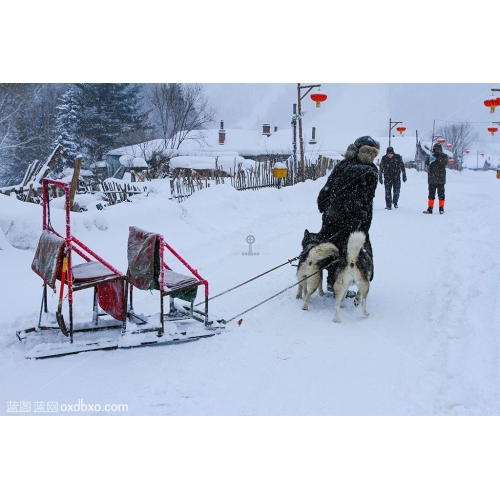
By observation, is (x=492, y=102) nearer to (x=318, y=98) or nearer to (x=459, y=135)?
(x=459, y=135)

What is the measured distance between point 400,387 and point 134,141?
4524mm

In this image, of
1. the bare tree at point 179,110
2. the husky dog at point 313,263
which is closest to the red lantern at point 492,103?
the husky dog at point 313,263

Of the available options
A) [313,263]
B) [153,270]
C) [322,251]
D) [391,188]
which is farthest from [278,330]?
[391,188]

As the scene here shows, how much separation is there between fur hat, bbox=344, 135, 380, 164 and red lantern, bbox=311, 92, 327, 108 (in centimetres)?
58

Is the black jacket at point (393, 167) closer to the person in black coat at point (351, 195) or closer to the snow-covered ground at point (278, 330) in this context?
the snow-covered ground at point (278, 330)

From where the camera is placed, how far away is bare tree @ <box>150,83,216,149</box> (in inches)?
177

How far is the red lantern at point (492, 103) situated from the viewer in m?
4.24

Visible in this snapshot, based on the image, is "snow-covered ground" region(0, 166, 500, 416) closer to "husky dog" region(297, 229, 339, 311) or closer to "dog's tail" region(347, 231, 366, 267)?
"husky dog" region(297, 229, 339, 311)

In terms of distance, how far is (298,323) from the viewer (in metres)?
4.54

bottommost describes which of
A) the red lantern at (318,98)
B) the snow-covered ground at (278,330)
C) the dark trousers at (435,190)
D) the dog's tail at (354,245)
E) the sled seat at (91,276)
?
the snow-covered ground at (278,330)

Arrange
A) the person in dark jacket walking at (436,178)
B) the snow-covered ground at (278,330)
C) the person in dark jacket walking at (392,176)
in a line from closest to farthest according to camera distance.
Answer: the snow-covered ground at (278,330)
the person in dark jacket walking at (436,178)
the person in dark jacket walking at (392,176)

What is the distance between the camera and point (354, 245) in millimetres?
4348

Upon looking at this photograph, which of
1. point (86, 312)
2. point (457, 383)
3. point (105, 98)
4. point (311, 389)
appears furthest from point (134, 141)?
point (457, 383)

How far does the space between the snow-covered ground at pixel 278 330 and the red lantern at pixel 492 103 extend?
1.31 meters
